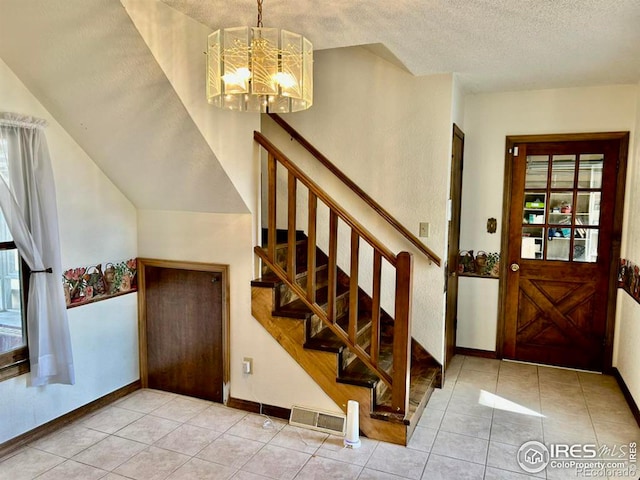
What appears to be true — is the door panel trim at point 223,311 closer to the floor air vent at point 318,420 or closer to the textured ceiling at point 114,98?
the textured ceiling at point 114,98

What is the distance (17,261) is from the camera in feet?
9.27

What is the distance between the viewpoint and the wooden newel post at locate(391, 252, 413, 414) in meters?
2.74

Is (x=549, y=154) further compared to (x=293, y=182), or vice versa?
(x=549, y=154)

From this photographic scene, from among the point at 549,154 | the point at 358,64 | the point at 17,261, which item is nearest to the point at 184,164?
the point at 17,261

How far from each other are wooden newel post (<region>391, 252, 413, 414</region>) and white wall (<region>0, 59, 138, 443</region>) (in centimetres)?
213

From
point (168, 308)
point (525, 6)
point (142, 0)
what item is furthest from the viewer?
point (168, 308)

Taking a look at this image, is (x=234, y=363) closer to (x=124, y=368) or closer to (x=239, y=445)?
(x=239, y=445)

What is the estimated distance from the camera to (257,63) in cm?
180

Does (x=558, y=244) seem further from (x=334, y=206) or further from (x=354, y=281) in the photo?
(x=334, y=206)

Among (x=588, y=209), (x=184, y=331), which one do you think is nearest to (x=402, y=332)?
(x=184, y=331)

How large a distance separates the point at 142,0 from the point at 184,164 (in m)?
1.00

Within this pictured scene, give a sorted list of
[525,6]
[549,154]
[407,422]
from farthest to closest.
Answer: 1. [549,154]
2. [407,422]
3. [525,6]

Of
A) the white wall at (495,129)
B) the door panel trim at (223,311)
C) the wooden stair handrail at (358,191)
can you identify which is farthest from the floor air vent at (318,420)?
the white wall at (495,129)

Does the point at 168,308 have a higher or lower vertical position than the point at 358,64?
lower
